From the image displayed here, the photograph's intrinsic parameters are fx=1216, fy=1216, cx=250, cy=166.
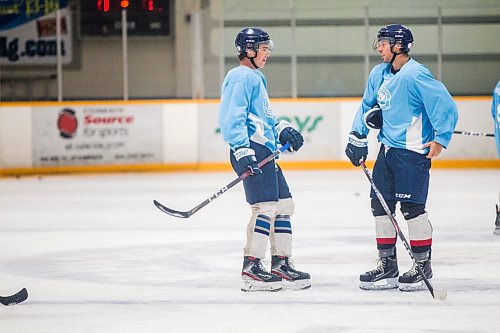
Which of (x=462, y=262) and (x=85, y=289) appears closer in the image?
(x=85, y=289)

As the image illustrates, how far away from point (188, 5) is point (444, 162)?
3976 mm

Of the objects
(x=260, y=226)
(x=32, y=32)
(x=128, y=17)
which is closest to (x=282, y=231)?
(x=260, y=226)

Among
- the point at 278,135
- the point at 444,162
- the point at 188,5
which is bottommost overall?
the point at 444,162

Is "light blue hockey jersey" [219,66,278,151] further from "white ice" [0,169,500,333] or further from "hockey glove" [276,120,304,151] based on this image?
"white ice" [0,169,500,333]

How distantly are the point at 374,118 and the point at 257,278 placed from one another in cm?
97

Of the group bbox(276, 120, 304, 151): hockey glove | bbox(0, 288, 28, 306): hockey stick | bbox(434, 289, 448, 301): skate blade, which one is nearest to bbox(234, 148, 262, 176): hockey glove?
bbox(276, 120, 304, 151): hockey glove

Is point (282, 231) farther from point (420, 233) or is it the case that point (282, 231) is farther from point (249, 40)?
point (249, 40)

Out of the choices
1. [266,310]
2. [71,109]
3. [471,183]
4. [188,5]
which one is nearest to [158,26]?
[188,5]

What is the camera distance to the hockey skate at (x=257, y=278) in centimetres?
587

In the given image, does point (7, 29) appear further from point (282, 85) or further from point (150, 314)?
point (150, 314)

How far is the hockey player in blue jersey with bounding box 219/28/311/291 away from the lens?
5.84 m

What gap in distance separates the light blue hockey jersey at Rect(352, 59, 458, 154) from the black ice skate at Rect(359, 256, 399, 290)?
1.89 feet

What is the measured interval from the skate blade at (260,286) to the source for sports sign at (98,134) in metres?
9.41

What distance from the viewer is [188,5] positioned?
16156mm
